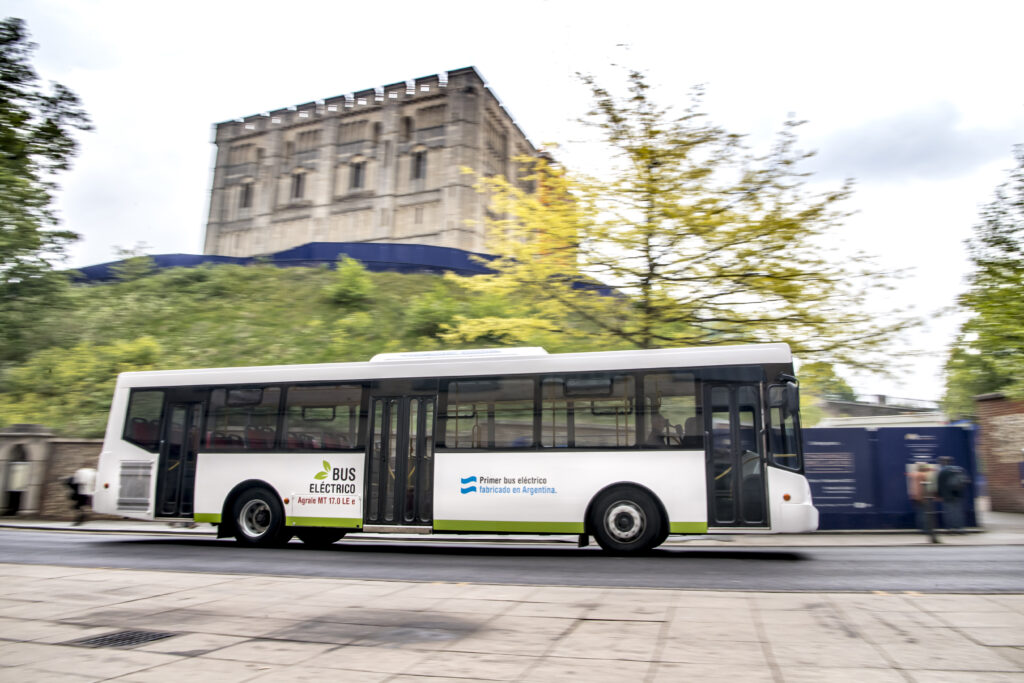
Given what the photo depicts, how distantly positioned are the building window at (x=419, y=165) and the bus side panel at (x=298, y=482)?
6210 centimetres

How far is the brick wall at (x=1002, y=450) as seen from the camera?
21.8m

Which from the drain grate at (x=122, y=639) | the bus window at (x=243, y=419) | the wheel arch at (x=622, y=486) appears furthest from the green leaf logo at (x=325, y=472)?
the drain grate at (x=122, y=639)

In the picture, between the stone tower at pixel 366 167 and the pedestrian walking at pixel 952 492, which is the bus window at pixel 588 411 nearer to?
the pedestrian walking at pixel 952 492

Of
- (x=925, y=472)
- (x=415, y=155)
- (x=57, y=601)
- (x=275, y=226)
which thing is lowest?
(x=57, y=601)

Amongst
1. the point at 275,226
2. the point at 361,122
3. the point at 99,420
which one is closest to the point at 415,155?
the point at 361,122

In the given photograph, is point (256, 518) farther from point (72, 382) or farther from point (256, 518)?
point (72, 382)

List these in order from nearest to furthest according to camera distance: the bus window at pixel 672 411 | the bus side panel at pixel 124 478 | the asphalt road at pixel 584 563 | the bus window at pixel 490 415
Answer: the asphalt road at pixel 584 563 < the bus window at pixel 672 411 < the bus window at pixel 490 415 < the bus side panel at pixel 124 478

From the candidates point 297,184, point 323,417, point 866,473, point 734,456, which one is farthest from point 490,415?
point 297,184

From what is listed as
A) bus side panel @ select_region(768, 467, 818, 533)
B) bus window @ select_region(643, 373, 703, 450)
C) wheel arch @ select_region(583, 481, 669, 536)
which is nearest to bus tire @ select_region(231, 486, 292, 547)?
wheel arch @ select_region(583, 481, 669, 536)

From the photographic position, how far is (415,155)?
73.8 metres

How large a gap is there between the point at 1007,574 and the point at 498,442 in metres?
7.11

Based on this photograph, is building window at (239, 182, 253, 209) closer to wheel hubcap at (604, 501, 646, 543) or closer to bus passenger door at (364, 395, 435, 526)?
bus passenger door at (364, 395, 435, 526)

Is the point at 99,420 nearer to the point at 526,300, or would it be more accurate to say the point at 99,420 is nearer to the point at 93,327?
the point at 93,327

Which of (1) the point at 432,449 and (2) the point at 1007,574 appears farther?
(1) the point at 432,449
